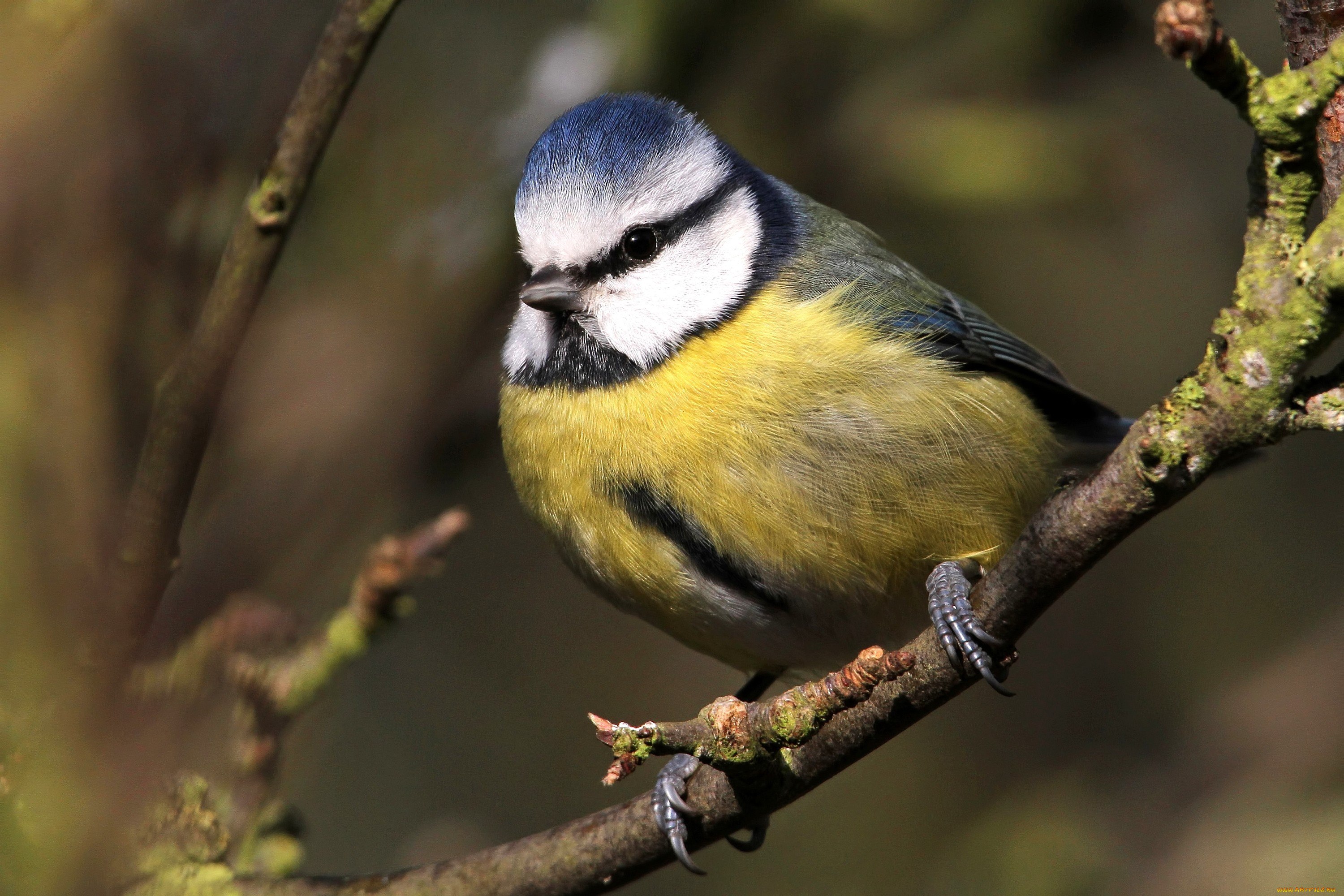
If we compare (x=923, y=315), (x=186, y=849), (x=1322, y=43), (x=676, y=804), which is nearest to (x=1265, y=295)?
(x=1322, y=43)

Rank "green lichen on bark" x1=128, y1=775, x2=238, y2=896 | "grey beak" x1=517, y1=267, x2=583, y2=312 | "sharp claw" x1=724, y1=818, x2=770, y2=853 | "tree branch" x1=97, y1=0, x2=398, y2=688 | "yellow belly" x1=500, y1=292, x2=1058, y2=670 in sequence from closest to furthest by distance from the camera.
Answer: "tree branch" x1=97, y1=0, x2=398, y2=688 < "green lichen on bark" x1=128, y1=775, x2=238, y2=896 < "yellow belly" x1=500, y1=292, x2=1058, y2=670 < "grey beak" x1=517, y1=267, x2=583, y2=312 < "sharp claw" x1=724, y1=818, x2=770, y2=853

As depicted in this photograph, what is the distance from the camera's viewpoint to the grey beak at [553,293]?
219 centimetres

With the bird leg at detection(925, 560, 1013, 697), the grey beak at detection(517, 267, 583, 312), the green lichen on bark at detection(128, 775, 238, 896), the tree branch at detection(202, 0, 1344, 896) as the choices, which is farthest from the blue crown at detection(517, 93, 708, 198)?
the green lichen on bark at detection(128, 775, 238, 896)

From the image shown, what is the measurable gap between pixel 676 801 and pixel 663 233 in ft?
3.58

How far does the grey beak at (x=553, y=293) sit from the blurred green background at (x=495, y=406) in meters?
0.37

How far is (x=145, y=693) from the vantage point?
4.43 ft

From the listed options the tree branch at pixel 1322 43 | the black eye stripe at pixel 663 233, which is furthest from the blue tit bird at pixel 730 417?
the tree branch at pixel 1322 43

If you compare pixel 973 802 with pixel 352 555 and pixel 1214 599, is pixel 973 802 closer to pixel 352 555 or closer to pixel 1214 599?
pixel 1214 599

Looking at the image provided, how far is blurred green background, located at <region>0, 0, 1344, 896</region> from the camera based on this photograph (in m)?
1.53

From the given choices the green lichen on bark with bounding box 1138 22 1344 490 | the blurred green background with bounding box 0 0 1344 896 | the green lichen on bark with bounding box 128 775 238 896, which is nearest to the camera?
the green lichen on bark with bounding box 1138 22 1344 490

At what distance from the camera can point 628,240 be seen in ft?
7.47

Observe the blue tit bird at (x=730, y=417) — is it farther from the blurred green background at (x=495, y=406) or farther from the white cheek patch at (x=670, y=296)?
the blurred green background at (x=495, y=406)

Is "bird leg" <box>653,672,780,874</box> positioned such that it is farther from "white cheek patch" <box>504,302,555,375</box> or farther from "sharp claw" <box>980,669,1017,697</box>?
"white cheek patch" <box>504,302,555,375</box>

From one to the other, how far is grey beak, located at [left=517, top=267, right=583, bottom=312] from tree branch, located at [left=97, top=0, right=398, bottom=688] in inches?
24.8
